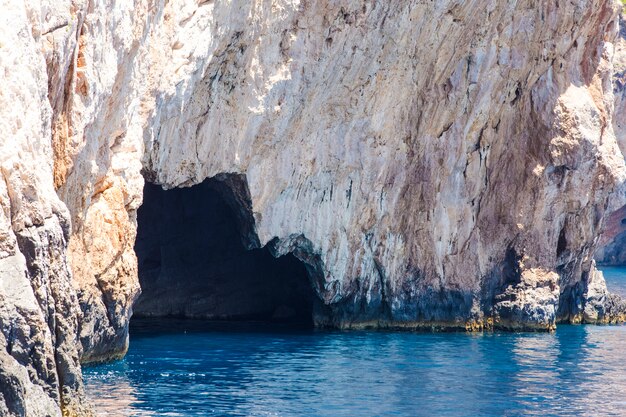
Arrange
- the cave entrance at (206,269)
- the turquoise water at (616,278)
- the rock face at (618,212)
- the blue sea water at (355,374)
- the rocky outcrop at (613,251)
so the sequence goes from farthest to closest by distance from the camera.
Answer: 1. the rocky outcrop at (613,251)
2. the rock face at (618,212)
3. the turquoise water at (616,278)
4. the cave entrance at (206,269)
5. the blue sea water at (355,374)

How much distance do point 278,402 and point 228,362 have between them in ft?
20.1

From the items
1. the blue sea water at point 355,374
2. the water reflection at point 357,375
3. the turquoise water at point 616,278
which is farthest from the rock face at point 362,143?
the turquoise water at point 616,278

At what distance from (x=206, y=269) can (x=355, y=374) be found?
52.5ft

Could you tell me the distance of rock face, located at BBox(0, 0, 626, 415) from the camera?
28.0 metres

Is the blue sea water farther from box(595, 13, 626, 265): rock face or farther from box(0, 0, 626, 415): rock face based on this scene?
box(595, 13, 626, 265): rock face

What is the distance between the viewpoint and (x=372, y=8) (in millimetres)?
37250

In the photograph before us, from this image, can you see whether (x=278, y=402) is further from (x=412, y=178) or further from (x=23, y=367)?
(x=412, y=178)

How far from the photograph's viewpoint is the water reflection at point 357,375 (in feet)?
84.2

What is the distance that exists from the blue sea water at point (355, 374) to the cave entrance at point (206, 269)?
12.3 ft

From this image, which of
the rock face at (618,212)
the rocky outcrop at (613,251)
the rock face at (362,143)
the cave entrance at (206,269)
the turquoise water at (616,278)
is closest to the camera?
the rock face at (362,143)

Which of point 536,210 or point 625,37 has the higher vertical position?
point 625,37

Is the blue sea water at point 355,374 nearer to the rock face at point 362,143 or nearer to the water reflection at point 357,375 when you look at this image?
the water reflection at point 357,375

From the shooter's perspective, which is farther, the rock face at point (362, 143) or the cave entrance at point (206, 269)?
the cave entrance at point (206, 269)

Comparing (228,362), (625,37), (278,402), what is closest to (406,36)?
(228,362)
